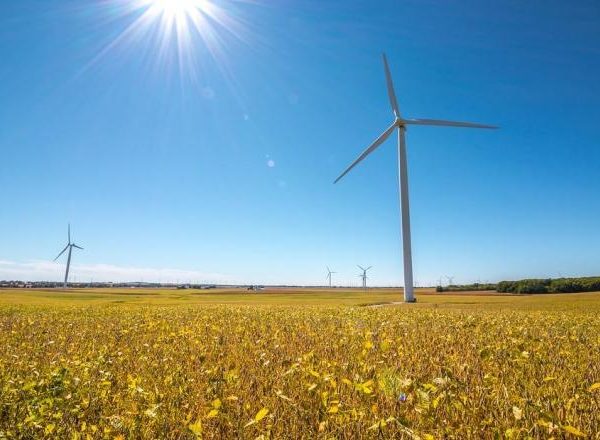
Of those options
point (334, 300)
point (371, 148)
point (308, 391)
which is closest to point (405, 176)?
point (371, 148)

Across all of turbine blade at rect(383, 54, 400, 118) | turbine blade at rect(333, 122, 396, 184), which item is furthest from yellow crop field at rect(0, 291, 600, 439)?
turbine blade at rect(383, 54, 400, 118)

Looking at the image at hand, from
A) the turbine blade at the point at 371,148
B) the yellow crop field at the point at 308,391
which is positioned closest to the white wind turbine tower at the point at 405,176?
the turbine blade at the point at 371,148

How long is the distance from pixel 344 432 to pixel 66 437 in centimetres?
318

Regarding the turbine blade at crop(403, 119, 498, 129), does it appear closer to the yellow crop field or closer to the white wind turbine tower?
the white wind turbine tower

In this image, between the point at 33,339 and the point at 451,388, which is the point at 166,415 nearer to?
the point at 451,388

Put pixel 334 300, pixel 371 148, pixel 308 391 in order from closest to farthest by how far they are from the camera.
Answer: pixel 308 391, pixel 371 148, pixel 334 300

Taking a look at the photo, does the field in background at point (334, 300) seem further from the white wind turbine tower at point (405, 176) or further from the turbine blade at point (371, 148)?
the turbine blade at point (371, 148)

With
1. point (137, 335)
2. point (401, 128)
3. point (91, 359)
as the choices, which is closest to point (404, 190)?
point (401, 128)

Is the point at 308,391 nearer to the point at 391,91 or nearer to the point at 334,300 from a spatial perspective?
the point at 391,91

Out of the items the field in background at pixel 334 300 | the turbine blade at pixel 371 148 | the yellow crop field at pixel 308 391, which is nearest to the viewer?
the yellow crop field at pixel 308 391

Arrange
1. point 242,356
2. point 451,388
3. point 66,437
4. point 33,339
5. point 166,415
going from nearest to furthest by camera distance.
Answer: point 66,437
point 166,415
point 451,388
point 242,356
point 33,339

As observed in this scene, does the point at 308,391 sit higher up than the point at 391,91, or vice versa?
the point at 391,91

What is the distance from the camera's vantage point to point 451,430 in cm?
412

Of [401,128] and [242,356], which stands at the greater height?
[401,128]
